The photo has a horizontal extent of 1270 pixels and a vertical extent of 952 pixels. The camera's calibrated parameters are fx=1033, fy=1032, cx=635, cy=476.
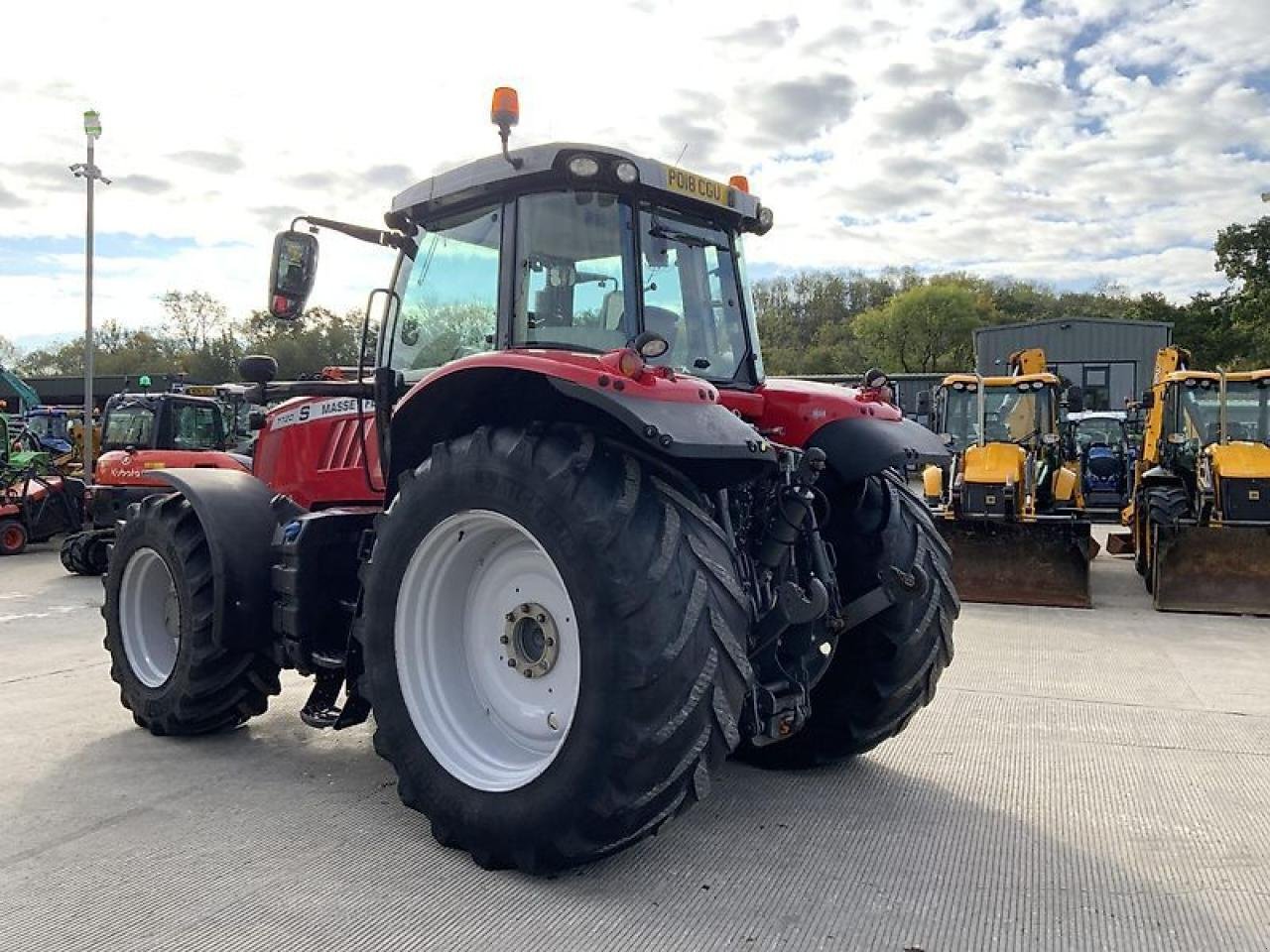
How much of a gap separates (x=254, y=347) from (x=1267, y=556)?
3809 cm

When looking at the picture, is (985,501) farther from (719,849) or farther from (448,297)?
(719,849)

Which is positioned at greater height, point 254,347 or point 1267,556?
point 254,347

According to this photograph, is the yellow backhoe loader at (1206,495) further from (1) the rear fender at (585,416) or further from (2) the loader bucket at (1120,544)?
(1) the rear fender at (585,416)

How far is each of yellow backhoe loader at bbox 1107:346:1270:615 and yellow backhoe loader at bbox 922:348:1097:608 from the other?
70cm

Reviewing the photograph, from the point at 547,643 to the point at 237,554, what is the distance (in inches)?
67.5

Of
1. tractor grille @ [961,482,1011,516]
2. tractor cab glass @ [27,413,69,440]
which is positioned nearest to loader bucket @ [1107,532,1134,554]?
tractor grille @ [961,482,1011,516]

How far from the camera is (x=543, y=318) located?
377cm

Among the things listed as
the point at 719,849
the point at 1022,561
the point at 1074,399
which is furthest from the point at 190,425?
the point at 719,849

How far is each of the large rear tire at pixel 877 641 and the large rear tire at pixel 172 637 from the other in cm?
243

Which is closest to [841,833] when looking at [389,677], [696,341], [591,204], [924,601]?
[924,601]

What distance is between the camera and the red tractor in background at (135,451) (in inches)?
436

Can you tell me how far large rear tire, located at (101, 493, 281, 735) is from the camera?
449cm

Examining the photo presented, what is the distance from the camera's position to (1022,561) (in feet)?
31.7

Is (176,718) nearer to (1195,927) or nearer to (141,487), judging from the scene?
(1195,927)
